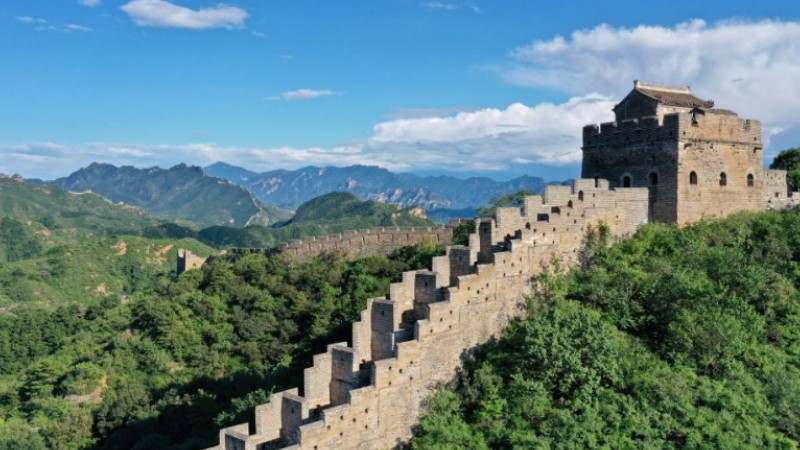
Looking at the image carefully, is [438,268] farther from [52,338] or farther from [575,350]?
[52,338]

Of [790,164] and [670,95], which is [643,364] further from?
[790,164]

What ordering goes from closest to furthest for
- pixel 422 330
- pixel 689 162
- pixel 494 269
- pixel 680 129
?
pixel 422 330 < pixel 494 269 < pixel 680 129 < pixel 689 162

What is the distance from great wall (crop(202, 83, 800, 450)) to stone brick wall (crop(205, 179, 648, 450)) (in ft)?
0.09

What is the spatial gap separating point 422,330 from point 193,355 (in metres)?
22.1

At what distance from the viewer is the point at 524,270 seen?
1825 cm

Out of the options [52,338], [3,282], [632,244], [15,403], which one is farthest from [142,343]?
[3,282]

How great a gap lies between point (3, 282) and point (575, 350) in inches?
3571

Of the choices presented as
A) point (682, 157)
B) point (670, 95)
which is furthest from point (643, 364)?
point (670, 95)

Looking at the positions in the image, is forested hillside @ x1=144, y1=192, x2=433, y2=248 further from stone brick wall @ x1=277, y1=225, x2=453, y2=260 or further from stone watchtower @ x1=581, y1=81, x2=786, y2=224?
stone watchtower @ x1=581, y1=81, x2=786, y2=224

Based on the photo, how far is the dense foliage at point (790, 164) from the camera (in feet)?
96.9

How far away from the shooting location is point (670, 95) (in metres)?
24.9

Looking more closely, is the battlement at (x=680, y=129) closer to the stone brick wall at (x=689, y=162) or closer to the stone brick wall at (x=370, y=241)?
the stone brick wall at (x=689, y=162)

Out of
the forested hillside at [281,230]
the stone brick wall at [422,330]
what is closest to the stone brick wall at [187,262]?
the stone brick wall at [422,330]

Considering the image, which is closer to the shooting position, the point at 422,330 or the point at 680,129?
the point at 422,330
